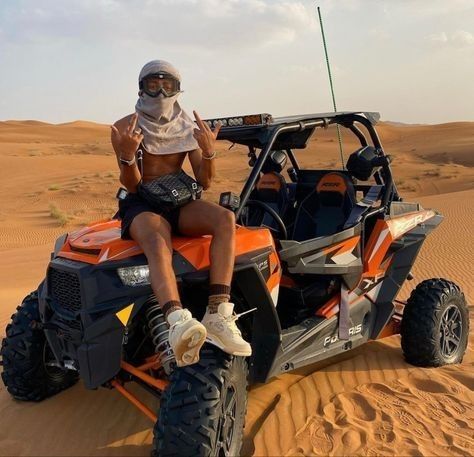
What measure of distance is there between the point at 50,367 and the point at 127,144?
1939 mm

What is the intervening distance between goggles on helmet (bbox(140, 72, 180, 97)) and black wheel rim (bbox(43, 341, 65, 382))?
6.40ft

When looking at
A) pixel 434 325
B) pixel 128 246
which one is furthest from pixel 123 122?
pixel 434 325

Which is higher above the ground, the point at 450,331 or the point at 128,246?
the point at 128,246

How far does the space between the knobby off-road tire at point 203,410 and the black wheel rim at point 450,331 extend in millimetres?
2438

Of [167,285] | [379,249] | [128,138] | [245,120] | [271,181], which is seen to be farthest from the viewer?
[271,181]

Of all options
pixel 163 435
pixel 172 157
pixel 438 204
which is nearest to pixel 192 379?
pixel 163 435

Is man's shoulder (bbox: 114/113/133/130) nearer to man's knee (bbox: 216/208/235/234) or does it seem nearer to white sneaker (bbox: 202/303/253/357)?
man's knee (bbox: 216/208/235/234)

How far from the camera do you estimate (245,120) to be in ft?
13.9

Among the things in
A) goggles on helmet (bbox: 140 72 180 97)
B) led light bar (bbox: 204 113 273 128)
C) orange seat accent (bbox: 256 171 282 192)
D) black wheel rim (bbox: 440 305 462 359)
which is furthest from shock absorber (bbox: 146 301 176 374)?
black wheel rim (bbox: 440 305 462 359)

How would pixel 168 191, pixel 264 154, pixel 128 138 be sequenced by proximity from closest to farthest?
pixel 128 138 → pixel 168 191 → pixel 264 154

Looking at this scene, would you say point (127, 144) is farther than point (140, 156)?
No

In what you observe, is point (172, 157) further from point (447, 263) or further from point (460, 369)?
point (447, 263)

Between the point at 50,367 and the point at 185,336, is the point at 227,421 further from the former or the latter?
the point at 50,367

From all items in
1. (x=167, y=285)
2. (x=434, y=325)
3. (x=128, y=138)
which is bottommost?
(x=434, y=325)
